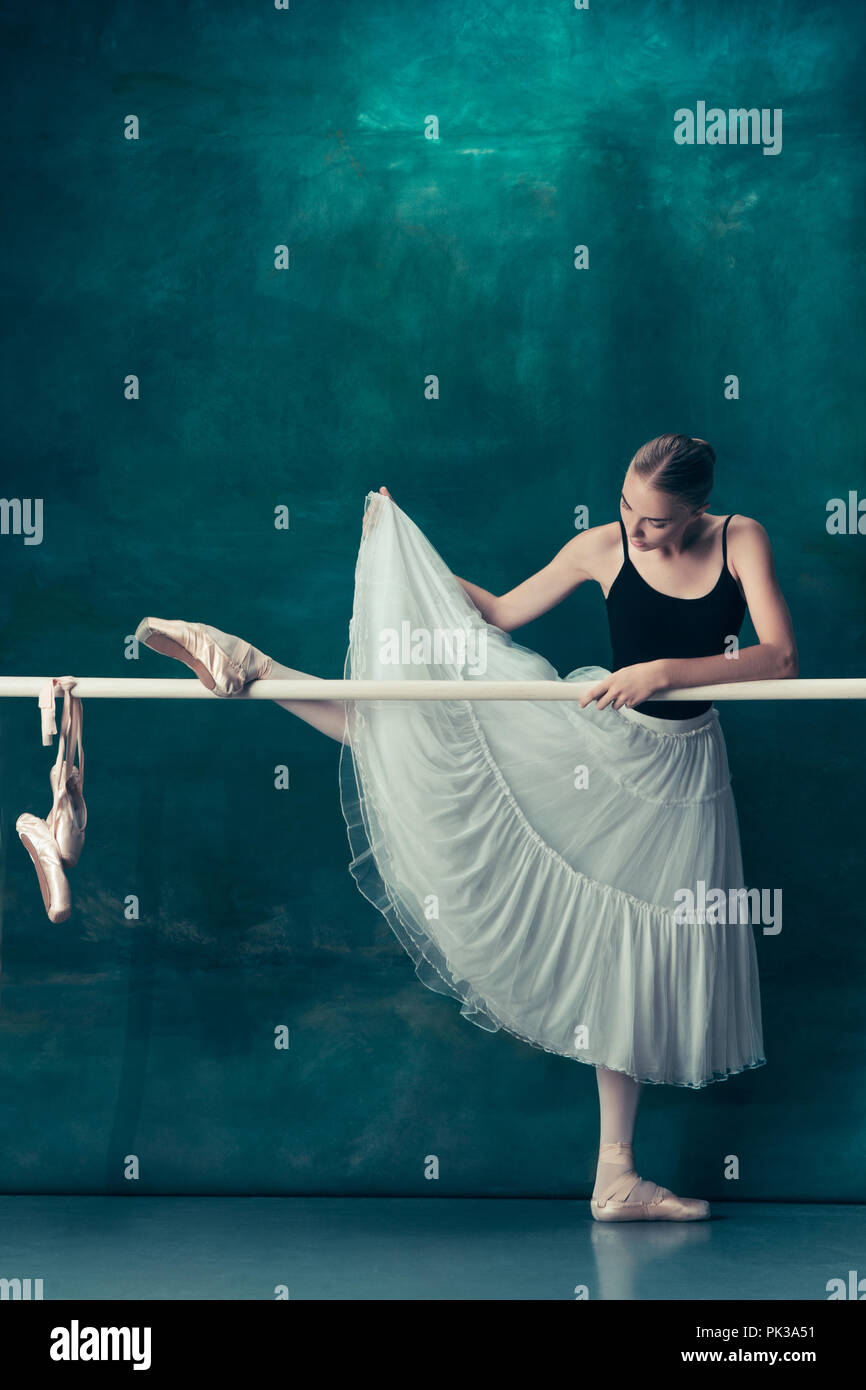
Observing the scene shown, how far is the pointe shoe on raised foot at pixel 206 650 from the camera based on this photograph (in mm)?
2662

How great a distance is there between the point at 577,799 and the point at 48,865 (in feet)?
3.59

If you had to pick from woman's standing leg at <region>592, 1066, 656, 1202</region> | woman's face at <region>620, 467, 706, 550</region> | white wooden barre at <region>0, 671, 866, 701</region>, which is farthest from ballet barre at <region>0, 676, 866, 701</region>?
woman's standing leg at <region>592, 1066, 656, 1202</region>

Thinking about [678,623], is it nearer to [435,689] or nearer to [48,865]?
[435,689]

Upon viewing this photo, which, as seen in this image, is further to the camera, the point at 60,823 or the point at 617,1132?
the point at 617,1132

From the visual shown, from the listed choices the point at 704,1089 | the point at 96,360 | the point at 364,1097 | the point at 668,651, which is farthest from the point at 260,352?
the point at 704,1089

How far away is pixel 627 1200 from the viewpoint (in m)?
3.10

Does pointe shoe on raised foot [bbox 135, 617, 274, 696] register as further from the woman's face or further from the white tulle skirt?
the woman's face

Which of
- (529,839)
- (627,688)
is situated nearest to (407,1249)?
(529,839)

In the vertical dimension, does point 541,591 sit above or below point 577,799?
above

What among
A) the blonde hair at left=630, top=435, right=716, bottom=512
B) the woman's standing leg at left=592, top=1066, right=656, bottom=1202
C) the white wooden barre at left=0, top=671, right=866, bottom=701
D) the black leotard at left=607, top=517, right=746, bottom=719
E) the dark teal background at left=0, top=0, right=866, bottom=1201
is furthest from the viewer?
the dark teal background at left=0, top=0, right=866, bottom=1201

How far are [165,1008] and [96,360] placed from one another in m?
1.63

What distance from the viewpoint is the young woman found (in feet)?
9.32

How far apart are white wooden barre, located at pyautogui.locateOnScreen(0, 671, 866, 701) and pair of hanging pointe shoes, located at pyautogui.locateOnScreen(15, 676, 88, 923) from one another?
58 mm

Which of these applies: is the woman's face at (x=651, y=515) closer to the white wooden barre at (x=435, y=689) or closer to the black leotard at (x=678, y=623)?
the black leotard at (x=678, y=623)
